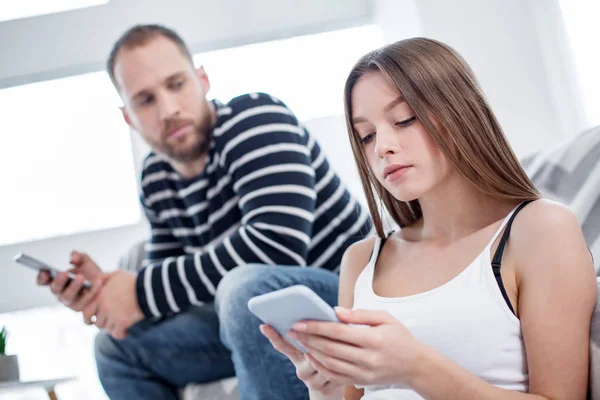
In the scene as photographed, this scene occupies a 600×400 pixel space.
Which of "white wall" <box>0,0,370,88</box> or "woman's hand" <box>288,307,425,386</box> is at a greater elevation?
"white wall" <box>0,0,370,88</box>

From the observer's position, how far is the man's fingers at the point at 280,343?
2.91ft

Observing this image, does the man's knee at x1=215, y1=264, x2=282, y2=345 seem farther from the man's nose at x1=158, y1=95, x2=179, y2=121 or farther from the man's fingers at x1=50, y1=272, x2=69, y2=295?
the man's nose at x1=158, y1=95, x2=179, y2=121

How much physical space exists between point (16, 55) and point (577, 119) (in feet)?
10.4

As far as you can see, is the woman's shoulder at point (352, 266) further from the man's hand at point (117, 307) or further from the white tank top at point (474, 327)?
the man's hand at point (117, 307)

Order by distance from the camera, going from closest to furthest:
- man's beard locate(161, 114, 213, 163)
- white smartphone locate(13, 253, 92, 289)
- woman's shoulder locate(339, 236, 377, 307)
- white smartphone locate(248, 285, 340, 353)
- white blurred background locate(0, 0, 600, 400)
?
white smartphone locate(248, 285, 340, 353) < woman's shoulder locate(339, 236, 377, 307) < white smartphone locate(13, 253, 92, 289) < man's beard locate(161, 114, 213, 163) < white blurred background locate(0, 0, 600, 400)

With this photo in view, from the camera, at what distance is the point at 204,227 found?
187 centimetres

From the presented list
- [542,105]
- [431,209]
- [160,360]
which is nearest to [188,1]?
[542,105]

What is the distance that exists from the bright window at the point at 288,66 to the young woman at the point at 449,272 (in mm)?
Answer: 3100

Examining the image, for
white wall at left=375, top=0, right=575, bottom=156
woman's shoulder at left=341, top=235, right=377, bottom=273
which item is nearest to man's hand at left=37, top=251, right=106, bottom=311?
woman's shoulder at left=341, top=235, right=377, bottom=273

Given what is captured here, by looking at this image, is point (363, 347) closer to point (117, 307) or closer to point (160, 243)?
point (117, 307)

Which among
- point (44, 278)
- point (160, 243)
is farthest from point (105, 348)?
point (160, 243)

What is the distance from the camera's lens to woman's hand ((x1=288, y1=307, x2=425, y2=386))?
0.81m

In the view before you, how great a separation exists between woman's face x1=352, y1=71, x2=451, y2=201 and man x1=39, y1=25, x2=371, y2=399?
1.47 ft

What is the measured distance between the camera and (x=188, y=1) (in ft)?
13.7
